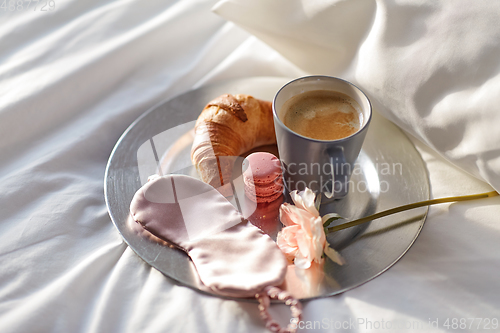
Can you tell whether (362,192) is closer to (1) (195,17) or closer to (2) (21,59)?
(1) (195,17)

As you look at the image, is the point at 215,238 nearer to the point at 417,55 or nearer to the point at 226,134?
the point at 226,134

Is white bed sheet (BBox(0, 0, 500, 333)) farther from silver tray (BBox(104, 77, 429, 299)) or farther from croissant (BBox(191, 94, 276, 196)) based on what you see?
croissant (BBox(191, 94, 276, 196))

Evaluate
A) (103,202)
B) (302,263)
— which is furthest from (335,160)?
(103,202)

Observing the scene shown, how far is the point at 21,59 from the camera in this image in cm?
83

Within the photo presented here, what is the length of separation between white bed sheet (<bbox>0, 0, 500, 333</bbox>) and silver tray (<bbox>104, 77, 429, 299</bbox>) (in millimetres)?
21

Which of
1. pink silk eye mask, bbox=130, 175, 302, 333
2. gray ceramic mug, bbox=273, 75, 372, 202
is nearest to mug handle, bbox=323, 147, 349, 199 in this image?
gray ceramic mug, bbox=273, 75, 372, 202

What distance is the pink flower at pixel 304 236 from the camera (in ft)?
1.76

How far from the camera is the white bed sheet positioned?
20.8 inches

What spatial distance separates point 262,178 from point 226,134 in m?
0.12

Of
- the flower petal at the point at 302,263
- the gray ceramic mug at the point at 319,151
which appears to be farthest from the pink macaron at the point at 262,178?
the flower petal at the point at 302,263

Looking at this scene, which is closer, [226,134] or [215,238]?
[215,238]

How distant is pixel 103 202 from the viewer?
2.19 ft

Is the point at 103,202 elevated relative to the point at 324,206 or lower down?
elevated

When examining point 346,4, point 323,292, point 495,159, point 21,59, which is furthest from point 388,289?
point 21,59
